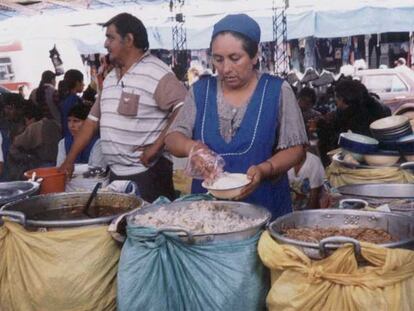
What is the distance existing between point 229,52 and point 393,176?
104 cm

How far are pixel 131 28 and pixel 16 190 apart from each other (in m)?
1.31

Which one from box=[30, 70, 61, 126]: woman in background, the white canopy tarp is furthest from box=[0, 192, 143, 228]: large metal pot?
the white canopy tarp

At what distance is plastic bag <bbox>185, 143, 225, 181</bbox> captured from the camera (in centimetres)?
196

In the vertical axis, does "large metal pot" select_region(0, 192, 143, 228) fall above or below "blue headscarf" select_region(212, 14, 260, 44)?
below

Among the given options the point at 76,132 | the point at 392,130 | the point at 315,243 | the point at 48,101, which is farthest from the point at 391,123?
the point at 48,101

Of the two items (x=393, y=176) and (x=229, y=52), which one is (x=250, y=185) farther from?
(x=393, y=176)

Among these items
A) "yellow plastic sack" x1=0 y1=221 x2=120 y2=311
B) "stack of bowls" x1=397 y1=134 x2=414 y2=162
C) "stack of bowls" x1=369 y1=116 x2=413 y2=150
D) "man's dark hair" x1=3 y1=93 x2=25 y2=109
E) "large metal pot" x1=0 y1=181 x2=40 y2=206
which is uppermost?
"man's dark hair" x1=3 y1=93 x2=25 y2=109

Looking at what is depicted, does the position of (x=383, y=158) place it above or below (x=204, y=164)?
below

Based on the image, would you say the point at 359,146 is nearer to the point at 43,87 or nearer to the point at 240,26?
the point at 240,26

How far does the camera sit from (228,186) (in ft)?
6.07

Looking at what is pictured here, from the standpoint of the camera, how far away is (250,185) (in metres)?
1.85

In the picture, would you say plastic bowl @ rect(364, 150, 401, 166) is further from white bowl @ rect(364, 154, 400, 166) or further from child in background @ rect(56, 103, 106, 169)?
child in background @ rect(56, 103, 106, 169)

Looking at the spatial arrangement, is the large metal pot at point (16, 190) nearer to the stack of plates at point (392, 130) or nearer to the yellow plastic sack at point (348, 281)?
the yellow plastic sack at point (348, 281)

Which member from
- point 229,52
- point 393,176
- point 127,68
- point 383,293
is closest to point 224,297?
point 383,293
